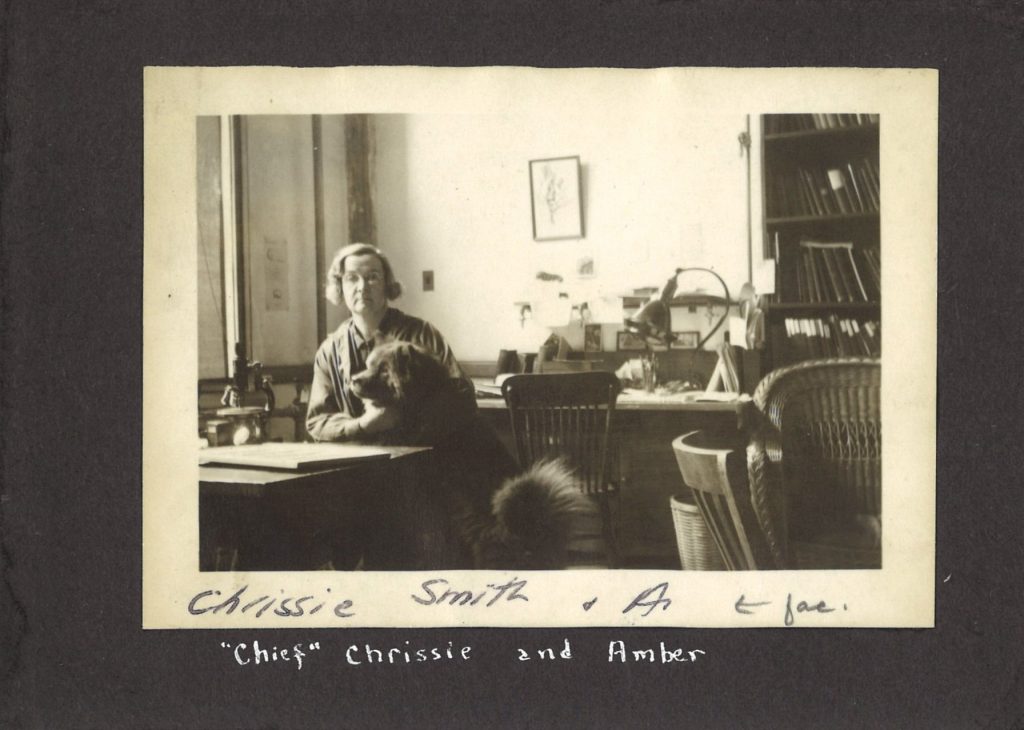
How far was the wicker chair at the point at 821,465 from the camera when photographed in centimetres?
96

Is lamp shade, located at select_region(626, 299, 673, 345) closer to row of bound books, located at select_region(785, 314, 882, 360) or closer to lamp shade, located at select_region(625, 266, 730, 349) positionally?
lamp shade, located at select_region(625, 266, 730, 349)

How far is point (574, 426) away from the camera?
98cm

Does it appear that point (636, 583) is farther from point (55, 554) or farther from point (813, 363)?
point (55, 554)

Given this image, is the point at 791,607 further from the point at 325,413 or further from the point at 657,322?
the point at 325,413

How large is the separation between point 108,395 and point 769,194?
1.13 meters

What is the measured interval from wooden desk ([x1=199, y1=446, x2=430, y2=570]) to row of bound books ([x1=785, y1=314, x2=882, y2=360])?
24.6 inches

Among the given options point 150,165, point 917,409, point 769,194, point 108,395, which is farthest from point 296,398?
point 917,409

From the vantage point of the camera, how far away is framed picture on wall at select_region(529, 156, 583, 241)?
35.3 inches

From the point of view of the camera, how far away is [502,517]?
97 cm

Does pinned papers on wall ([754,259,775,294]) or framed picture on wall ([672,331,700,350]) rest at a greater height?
pinned papers on wall ([754,259,775,294])

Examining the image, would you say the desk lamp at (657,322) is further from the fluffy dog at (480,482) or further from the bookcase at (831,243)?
the fluffy dog at (480,482)

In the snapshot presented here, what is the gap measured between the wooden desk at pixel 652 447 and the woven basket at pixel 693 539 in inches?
0.4
